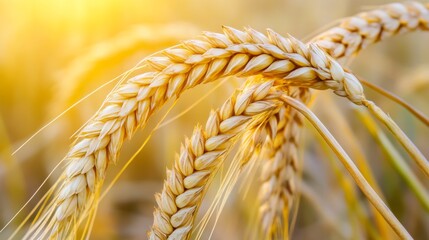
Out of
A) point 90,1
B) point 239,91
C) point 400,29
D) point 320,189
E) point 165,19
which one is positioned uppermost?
point 90,1

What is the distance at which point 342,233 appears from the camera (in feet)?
6.14

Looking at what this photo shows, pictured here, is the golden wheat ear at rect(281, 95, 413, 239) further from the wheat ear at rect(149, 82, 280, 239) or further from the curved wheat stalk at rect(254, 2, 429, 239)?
the curved wheat stalk at rect(254, 2, 429, 239)

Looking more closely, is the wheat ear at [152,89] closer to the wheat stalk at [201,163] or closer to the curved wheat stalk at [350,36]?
the wheat stalk at [201,163]

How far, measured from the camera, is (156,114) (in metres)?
2.85

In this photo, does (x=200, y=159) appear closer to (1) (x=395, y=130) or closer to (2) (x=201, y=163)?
(2) (x=201, y=163)

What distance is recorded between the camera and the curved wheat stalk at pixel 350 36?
110cm

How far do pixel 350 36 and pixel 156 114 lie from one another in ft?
5.97

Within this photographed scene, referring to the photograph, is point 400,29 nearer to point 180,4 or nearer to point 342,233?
point 342,233

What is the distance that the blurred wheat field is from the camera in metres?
1.99

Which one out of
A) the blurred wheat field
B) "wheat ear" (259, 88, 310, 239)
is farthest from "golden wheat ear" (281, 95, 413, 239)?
the blurred wheat field

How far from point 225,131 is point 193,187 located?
0.31ft

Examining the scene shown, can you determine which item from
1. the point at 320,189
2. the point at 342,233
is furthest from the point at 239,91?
the point at 320,189

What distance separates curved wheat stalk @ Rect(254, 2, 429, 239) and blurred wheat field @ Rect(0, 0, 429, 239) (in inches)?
14.8

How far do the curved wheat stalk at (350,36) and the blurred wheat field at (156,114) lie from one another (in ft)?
1.23
